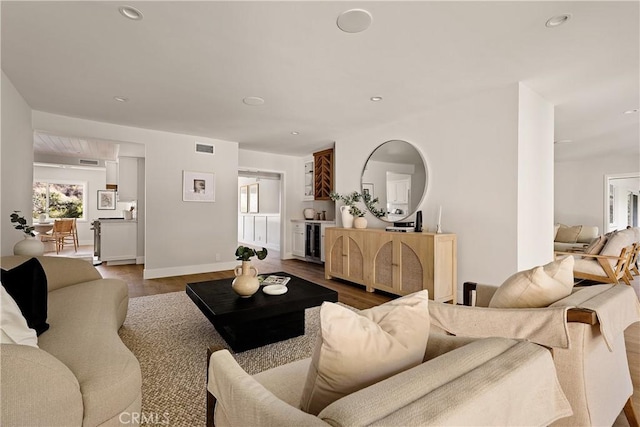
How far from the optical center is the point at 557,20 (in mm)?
2049

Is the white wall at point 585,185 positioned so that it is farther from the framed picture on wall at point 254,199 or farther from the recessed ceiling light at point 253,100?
the framed picture on wall at point 254,199

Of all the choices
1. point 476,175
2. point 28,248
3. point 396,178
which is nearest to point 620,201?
point 476,175

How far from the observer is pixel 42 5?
1.90 meters

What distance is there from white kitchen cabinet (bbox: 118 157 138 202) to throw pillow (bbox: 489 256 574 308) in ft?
23.8

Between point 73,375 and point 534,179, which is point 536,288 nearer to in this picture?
point 73,375

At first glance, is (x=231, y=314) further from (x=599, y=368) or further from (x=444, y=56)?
(x=444, y=56)

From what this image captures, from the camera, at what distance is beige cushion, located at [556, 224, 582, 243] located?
6410mm

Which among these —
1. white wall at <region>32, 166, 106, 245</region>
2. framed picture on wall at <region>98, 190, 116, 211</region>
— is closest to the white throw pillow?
white wall at <region>32, 166, 106, 245</region>

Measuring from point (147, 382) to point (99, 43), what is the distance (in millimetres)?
2459

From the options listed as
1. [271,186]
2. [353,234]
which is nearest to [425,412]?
[353,234]

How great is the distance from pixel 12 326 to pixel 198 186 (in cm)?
430

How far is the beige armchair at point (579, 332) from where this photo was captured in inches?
47.0

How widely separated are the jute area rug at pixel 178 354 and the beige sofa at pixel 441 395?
2.83 ft

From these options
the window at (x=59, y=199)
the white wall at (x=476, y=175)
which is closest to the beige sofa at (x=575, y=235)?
the white wall at (x=476, y=175)
